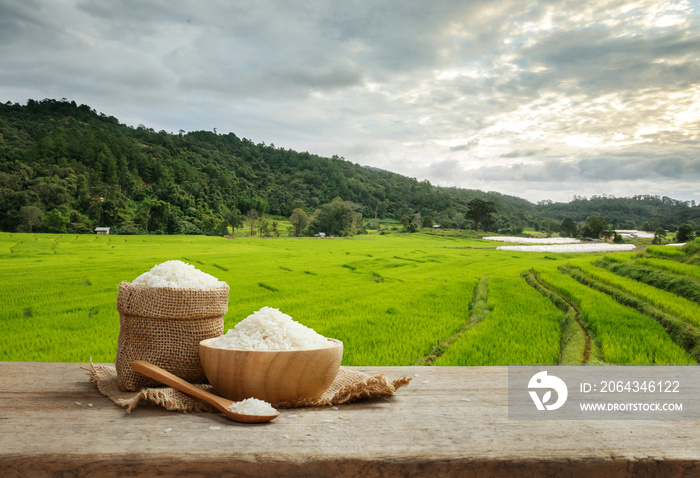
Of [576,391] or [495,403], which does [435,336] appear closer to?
[576,391]

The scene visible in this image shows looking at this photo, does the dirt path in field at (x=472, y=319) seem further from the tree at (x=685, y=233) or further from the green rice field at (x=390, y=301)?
the tree at (x=685, y=233)

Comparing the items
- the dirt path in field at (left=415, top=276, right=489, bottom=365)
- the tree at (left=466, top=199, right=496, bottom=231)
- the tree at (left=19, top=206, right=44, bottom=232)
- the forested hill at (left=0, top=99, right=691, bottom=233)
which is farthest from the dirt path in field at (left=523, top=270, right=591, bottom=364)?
the tree at (left=19, top=206, right=44, bottom=232)

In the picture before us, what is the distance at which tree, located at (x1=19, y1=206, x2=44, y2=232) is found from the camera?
311 inches

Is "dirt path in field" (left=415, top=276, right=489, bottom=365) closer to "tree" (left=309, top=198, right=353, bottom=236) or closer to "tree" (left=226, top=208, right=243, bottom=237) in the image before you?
"tree" (left=309, top=198, right=353, bottom=236)

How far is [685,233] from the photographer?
→ 9266 mm

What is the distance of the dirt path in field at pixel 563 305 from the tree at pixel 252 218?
7.39 metres

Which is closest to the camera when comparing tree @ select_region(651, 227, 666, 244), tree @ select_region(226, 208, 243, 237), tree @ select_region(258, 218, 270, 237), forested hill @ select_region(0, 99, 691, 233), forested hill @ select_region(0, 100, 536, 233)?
forested hill @ select_region(0, 99, 691, 233)

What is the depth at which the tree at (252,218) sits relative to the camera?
1255 centimetres

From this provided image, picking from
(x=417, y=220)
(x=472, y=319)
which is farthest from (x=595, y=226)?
(x=472, y=319)

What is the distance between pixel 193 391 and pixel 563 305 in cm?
643

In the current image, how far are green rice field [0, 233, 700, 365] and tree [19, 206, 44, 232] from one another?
9.5 inches

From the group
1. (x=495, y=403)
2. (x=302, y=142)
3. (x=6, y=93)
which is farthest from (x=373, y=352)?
(x=6, y=93)

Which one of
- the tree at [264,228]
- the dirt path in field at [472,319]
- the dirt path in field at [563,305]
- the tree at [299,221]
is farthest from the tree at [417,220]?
the dirt path in field at [472,319]

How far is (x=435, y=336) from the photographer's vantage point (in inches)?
207
